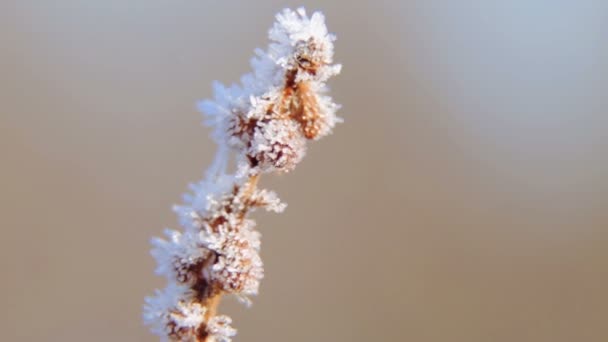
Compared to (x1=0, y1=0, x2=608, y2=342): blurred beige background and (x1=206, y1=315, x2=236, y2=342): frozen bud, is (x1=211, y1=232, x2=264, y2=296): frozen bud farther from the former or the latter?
(x1=0, y1=0, x2=608, y2=342): blurred beige background

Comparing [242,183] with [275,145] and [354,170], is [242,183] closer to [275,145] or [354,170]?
[275,145]

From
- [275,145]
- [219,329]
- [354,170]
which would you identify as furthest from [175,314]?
[354,170]

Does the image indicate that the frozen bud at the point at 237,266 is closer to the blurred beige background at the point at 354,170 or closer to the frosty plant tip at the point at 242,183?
the frosty plant tip at the point at 242,183

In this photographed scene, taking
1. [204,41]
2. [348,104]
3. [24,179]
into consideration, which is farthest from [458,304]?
[24,179]

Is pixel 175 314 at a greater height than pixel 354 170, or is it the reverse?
pixel 354 170

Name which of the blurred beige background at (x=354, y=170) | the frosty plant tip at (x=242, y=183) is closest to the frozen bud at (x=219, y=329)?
the frosty plant tip at (x=242, y=183)

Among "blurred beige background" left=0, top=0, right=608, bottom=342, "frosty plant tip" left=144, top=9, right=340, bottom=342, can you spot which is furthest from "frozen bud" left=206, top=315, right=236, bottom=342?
"blurred beige background" left=0, top=0, right=608, bottom=342
